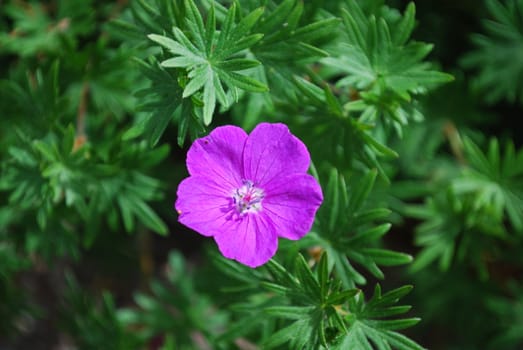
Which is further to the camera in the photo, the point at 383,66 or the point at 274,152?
the point at 383,66

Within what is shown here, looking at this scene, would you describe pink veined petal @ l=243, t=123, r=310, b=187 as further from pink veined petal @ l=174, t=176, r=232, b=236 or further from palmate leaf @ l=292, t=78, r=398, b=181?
palmate leaf @ l=292, t=78, r=398, b=181

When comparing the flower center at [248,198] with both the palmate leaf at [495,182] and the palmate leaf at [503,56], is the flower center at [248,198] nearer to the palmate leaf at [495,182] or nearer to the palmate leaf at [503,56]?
the palmate leaf at [495,182]

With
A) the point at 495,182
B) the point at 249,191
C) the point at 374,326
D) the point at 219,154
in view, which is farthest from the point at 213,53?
the point at 495,182

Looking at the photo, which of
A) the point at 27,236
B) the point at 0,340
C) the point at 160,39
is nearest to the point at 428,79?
the point at 160,39

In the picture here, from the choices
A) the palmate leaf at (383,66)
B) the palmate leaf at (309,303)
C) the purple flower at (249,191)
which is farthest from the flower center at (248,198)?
the palmate leaf at (383,66)

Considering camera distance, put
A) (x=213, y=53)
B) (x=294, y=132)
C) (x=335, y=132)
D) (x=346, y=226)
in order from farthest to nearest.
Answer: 1. (x=294, y=132)
2. (x=335, y=132)
3. (x=346, y=226)
4. (x=213, y=53)

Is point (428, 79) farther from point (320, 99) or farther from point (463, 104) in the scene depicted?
point (463, 104)

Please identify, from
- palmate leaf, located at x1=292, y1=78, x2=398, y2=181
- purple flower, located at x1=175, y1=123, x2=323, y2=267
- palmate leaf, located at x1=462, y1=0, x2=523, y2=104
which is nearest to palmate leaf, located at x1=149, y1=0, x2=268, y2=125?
purple flower, located at x1=175, y1=123, x2=323, y2=267

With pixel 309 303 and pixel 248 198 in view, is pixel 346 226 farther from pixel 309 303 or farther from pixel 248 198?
pixel 248 198
